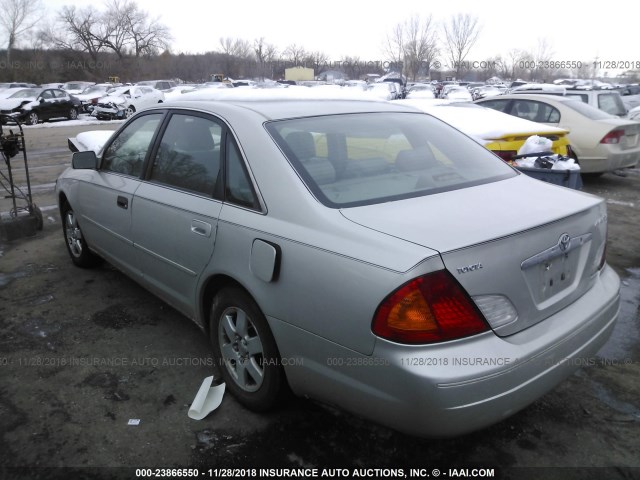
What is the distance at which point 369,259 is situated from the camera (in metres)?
2.04

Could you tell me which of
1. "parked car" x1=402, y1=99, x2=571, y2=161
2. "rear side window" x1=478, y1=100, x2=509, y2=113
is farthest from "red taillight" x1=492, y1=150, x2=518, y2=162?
"rear side window" x1=478, y1=100, x2=509, y2=113

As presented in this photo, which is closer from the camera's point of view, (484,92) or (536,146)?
(536,146)

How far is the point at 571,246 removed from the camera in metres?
2.40

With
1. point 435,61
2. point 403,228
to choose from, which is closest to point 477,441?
point 403,228

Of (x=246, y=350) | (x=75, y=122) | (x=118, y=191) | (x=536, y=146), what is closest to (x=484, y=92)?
(x=75, y=122)

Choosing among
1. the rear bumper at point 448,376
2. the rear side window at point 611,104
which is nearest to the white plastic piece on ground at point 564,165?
the rear bumper at point 448,376

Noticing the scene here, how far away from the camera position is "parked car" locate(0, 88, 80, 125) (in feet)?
71.2

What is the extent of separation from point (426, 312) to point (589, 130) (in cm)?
801

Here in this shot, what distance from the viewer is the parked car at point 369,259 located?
198cm

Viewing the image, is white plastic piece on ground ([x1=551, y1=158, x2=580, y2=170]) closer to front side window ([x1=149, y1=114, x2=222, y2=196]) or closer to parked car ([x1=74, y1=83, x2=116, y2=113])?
front side window ([x1=149, y1=114, x2=222, y2=196])

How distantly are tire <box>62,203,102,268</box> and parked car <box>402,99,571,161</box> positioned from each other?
13.1 ft

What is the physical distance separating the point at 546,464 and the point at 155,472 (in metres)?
1.82

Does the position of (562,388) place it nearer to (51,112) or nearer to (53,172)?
(53,172)

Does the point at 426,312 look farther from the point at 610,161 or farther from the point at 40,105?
the point at 40,105
